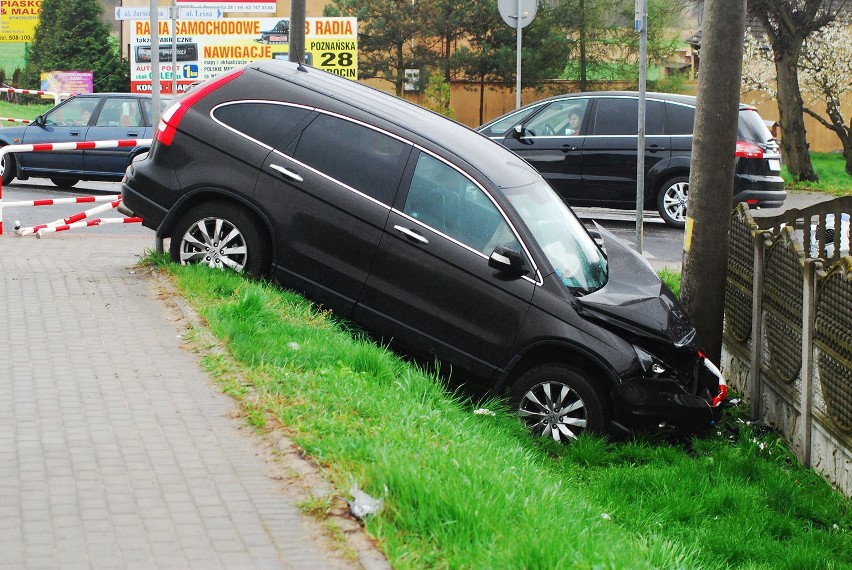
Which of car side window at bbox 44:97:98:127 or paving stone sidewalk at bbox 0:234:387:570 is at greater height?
car side window at bbox 44:97:98:127

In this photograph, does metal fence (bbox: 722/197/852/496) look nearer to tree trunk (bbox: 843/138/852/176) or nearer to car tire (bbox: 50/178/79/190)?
car tire (bbox: 50/178/79/190)

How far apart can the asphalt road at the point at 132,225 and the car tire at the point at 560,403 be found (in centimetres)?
625

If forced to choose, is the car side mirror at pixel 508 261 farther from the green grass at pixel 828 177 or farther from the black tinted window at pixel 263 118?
the green grass at pixel 828 177

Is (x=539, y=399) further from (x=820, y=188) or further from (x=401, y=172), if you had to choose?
(x=820, y=188)

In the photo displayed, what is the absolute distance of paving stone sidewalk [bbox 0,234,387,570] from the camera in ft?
15.0

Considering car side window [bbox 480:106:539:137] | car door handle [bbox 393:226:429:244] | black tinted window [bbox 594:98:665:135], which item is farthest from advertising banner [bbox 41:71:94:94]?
car door handle [bbox 393:226:429:244]

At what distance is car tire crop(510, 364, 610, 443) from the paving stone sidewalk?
2076mm

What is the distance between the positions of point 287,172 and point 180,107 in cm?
116

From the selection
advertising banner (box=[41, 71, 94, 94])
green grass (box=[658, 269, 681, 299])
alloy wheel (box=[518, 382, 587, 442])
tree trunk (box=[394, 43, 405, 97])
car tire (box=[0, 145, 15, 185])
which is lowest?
alloy wheel (box=[518, 382, 587, 442])

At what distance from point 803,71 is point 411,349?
32.1m

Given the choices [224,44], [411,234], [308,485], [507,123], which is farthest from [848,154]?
[308,485]

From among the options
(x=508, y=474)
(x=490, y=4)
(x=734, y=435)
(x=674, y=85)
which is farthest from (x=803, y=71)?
(x=508, y=474)

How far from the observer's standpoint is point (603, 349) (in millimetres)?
7723

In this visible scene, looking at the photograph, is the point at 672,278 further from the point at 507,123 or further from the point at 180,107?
the point at 180,107
